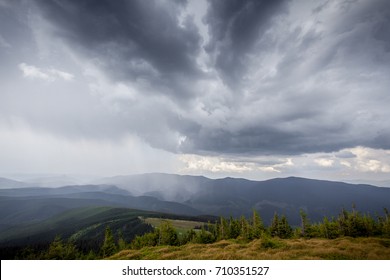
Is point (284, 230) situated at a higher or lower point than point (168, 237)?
higher

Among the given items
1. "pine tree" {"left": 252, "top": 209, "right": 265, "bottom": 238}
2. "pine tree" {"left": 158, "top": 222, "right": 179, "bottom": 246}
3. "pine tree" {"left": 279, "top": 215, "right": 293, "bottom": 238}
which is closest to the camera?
"pine tree" {"left": 252, "top": 209, "right": 265, "bottom": 238}

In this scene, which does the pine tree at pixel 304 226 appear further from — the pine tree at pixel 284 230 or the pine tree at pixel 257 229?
the pine tree at pixel 257 229

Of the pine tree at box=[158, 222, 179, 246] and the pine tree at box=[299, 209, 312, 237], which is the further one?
the pine tree at box=[158, 222, 179, 246]

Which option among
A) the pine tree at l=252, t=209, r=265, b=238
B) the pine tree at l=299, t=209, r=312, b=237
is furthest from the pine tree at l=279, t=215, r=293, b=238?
the pine tree at l=252, t=209, r=265, b=238

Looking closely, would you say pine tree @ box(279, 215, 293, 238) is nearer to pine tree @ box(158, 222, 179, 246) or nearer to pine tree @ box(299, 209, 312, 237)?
pine tree @ box(299, 209, 312, 237)

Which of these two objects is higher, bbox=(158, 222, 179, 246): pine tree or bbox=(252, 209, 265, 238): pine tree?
bbox=(252, 209, 265, 238): pine tree

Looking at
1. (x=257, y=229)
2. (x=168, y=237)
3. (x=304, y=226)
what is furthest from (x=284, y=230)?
(x=168, y=237)

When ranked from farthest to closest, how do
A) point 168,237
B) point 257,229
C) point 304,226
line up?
point 168,237
point 304,226
point 257,229

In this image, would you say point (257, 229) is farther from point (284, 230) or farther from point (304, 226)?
point (304, 226)

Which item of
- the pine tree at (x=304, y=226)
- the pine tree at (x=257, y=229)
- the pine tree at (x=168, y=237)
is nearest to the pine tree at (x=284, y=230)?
the pine tree at (x=304, y=226)

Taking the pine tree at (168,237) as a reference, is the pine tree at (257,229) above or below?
above

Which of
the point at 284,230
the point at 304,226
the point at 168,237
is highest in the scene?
the point at 304,226

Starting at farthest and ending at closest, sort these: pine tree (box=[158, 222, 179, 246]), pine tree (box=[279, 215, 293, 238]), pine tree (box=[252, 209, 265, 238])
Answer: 1. pine tree (box=[158, 222, 179, 246])
2. pine tree (box=[279, 215, 293, 238])
3. pine tree (box=[252, 209, 265, 238])
